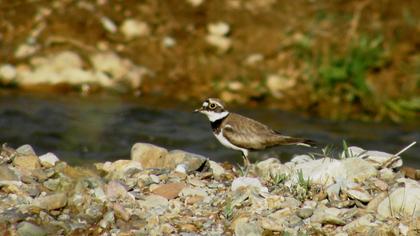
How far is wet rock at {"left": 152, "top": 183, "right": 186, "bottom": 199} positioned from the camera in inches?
346

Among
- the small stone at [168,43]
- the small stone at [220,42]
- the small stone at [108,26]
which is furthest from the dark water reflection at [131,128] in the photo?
the small stone at [108,26]

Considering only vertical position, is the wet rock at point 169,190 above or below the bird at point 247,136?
below

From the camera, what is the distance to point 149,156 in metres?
10.1

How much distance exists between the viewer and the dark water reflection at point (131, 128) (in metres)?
13.6

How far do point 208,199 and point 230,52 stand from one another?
798 cm

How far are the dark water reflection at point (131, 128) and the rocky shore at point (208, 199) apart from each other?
3.81 meters

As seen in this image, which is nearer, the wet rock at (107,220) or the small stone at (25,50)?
the wet rock at (107,220)

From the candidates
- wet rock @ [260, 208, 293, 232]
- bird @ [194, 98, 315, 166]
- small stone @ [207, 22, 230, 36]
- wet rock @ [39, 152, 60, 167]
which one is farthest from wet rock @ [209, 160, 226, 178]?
small stone @ [207, 22, 230, 36]

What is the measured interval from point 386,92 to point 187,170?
23.0 feet

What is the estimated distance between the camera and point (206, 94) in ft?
52.4

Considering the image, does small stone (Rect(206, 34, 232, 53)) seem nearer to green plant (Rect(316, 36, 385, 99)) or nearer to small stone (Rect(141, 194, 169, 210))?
green plant (Rect(316, 36, 385, 99))

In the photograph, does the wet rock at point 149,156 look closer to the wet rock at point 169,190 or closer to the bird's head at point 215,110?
the wet rock at point 169,190

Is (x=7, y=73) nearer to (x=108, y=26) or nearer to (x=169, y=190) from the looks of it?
(x=108, y=26)

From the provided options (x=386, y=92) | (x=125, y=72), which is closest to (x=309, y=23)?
(x=386, y=92)
